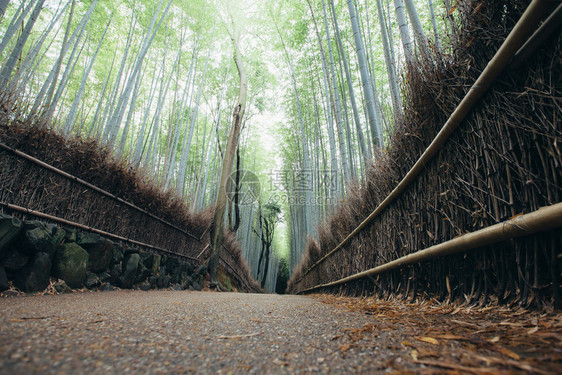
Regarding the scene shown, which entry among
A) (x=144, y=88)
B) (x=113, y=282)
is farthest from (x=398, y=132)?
(x=144, y=88)

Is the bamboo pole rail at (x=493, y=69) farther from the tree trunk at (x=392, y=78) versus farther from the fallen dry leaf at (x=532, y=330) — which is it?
the fallen dry leaf at (x=532, y=330)

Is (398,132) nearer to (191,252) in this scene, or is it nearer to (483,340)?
(483,340)

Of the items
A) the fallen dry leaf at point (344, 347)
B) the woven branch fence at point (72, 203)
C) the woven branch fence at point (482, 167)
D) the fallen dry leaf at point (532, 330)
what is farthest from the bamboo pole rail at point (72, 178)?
the fallen dry leaf at point (532, 330)

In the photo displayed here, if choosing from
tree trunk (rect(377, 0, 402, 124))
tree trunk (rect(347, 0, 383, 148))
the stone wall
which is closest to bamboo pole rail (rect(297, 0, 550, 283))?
tree trunk (rect(377, 0, 402, 124))

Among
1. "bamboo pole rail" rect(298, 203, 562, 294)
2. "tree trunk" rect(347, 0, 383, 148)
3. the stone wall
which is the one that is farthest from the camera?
"tree trunk" rect(347, 0, 383, 148)

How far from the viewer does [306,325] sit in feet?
3.71

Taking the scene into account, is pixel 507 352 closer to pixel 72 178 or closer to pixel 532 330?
pixel 532 330

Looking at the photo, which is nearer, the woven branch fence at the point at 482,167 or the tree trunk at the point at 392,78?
the woven branch fence at the point at 482,167

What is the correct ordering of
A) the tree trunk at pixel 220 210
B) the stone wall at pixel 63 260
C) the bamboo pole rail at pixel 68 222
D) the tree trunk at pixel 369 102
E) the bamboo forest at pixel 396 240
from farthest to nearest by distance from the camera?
the tree trunk at pixel 220 210
the tree trunk at pixel 369 102
the bamboo pole rail at pixel 68 222
the stone wall at pixel 63 260
the bamboo forest at pixel 396 240

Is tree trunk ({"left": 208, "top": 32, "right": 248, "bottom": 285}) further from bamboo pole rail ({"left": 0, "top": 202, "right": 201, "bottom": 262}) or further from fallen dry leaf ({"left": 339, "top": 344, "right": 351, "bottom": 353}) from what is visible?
fallen dry leaf ({"left": 339, "top": 344, "right": 351, "bottom": 353})

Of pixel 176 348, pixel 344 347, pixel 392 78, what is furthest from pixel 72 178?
pixel 392 78

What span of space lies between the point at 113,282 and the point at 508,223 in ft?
11.9

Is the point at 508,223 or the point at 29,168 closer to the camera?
the point at 508,223

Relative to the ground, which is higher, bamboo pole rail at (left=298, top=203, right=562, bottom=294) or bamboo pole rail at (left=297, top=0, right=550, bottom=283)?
bamboo pole rail at (left=297, top=0, right=550, bottom=283)
